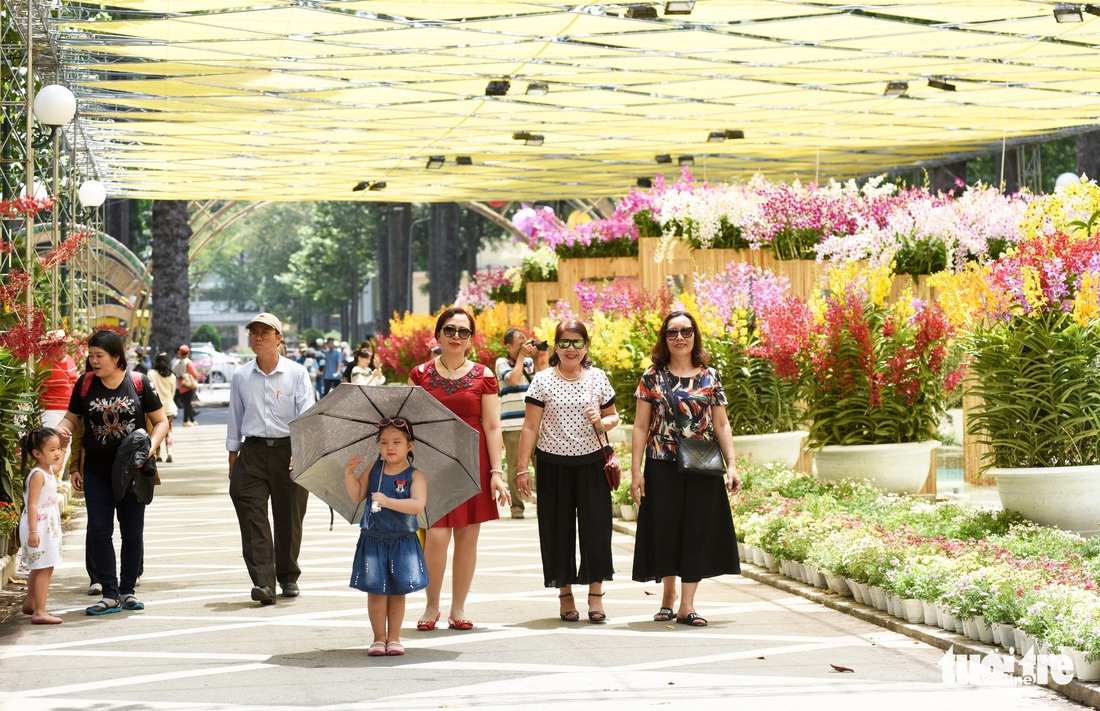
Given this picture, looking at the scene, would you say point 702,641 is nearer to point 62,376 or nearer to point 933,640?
point 933,640

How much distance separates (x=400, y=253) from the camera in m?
50.4

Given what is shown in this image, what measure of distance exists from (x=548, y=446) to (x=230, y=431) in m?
2.05

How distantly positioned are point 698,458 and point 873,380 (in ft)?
13.1

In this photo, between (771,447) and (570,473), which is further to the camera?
(771,447)

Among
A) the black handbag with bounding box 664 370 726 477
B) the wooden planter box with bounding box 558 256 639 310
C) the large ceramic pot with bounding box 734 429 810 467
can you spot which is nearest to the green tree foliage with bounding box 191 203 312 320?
the wooden planter box with bounding box 558 256 639 310

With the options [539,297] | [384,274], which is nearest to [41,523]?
[539,297]

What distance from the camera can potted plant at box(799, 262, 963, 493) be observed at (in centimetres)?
1105

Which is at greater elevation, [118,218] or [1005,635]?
[118,218]

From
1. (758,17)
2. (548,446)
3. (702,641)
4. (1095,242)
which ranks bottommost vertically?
(702,641)

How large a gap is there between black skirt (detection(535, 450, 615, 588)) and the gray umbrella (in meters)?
0.74

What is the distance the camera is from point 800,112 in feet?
61.6

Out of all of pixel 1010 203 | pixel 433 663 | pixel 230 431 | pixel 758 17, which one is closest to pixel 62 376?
pixel 230 431

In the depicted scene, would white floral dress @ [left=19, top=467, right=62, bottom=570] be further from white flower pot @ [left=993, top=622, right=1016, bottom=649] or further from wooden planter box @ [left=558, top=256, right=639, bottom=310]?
wooden planter box @ [left=558, top=256, right=639, bottom=310]

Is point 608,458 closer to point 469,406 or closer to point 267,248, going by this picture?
point 469,406
